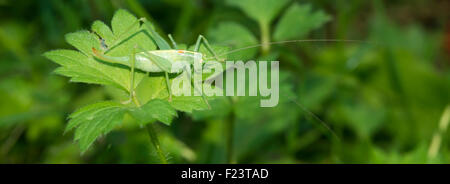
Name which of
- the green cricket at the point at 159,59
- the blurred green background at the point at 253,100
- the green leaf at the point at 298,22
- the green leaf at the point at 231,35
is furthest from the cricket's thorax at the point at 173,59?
the green leaf at the point at 298,22

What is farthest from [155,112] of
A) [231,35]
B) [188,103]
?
[231,35]

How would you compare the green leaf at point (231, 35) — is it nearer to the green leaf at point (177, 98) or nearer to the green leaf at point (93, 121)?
the green leaf at point (177, 98)

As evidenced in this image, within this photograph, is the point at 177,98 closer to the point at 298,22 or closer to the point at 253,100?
the point at 253,100

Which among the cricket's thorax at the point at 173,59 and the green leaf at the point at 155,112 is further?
the cricket's thorax at the point at 173,59

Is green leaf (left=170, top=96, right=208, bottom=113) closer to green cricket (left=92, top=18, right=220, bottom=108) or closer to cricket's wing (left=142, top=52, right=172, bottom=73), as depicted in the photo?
green cricket (left=92, top=18, right=220, bottom=108)

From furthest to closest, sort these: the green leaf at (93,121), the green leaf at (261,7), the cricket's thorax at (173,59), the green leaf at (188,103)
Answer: the green leaf at (261,7) → the cricket's thorax at (173,59) → the green leaf at (188,103) → the green leaf at (93,121)

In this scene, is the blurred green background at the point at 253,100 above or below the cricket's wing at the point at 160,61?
above
